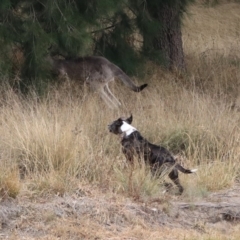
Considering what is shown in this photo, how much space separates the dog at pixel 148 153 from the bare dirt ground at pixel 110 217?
34 cm

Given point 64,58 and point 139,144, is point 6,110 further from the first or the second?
point 64,58

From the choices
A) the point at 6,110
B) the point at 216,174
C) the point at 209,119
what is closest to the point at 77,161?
the point at 216,174

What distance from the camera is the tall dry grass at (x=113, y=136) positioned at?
809cm

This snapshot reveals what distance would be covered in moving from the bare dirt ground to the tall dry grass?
233 millimetres

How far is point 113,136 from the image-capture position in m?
9.85

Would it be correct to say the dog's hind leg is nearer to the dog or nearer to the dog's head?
the dog

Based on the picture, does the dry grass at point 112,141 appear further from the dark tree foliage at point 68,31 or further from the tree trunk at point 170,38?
the tree trunk at point 170,38

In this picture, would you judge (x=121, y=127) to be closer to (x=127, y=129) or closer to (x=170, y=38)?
(x=127, y=129)

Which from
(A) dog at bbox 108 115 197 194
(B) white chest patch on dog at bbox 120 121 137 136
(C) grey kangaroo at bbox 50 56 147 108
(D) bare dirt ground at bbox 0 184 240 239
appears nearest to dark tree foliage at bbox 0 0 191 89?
(C) grey kangaroo at bbox 50 56 147 108

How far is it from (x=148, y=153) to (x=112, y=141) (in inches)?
51.1

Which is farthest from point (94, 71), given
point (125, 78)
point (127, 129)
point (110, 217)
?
point (110, 217)

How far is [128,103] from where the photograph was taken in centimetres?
1259

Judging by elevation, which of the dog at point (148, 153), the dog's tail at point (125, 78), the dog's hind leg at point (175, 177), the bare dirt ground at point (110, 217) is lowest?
the bare dirt ground at point (110, 217)

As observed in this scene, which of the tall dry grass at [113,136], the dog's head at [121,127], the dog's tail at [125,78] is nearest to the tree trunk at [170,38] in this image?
the tall dry grass at [113,136]
